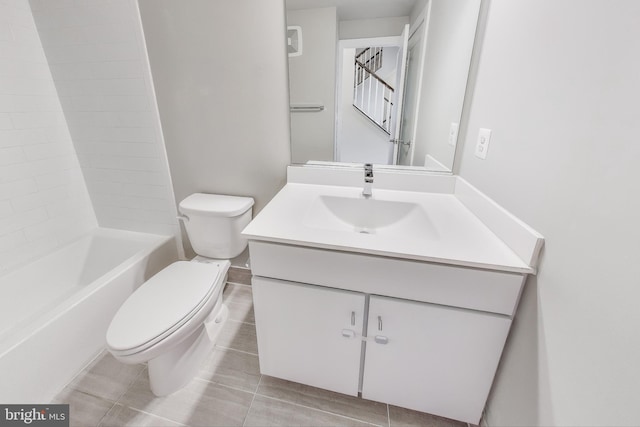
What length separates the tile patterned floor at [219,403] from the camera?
109cm

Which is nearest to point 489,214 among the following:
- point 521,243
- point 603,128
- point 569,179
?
point 521,243

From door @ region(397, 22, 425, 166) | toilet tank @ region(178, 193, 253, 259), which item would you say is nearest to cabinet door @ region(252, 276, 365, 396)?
toilet tank @ region(178, 193, 253, 259)

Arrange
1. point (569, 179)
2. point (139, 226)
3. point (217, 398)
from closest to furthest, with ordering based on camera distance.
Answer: point (569, 179), point (217, 398), point (139, 226)

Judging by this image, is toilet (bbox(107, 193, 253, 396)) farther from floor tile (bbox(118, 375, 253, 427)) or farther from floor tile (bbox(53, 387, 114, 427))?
floor tile (bbox(53, 387, 114, 427))

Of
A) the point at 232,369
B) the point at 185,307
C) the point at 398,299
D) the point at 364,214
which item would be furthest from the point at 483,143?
the point at 232,369

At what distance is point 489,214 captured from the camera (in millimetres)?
964

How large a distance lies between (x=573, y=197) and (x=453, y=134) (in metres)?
0.67

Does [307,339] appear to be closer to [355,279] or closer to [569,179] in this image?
[355,279]

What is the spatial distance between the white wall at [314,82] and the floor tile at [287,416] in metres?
1.17

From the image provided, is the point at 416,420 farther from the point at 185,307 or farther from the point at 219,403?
the point at 185,307

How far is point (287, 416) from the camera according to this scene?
1.11m

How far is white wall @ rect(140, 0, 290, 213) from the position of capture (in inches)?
51.3

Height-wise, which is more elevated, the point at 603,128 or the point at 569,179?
the point at 603,128

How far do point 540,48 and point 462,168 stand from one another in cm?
54
